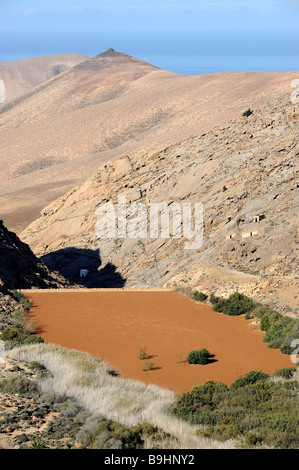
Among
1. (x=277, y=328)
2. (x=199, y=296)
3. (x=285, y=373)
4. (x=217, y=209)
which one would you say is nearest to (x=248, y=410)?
(x=285, y=373)

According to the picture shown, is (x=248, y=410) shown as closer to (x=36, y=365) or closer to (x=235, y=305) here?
(x=36, y=365)

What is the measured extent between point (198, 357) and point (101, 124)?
270 ft

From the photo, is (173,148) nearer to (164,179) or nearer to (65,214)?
(164,179)

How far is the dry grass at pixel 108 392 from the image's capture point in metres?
13.4

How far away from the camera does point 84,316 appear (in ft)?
84.6

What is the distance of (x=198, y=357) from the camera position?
805 inches

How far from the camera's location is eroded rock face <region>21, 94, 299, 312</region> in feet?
98.8

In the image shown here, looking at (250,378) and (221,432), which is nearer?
(221,432)

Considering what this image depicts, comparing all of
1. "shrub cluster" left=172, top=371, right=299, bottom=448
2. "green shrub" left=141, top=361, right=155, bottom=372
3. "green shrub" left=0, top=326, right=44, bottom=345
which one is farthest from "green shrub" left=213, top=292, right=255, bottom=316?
"green shrub" left=0, top=326, right=44, bottom=345

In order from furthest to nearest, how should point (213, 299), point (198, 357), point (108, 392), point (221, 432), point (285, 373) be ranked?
1. point (213, 299)
2. point (198, 357)
3. point (285, 373)
4. point (108, 392)
5. point (221, 432)

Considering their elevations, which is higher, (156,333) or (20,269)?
(20,269)

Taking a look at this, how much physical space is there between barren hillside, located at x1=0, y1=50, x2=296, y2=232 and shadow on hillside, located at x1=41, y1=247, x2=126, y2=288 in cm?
1896

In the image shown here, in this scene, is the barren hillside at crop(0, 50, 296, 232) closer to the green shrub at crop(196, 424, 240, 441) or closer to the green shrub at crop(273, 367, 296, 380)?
the green shrub at crop(273, 367, 296, 380)
